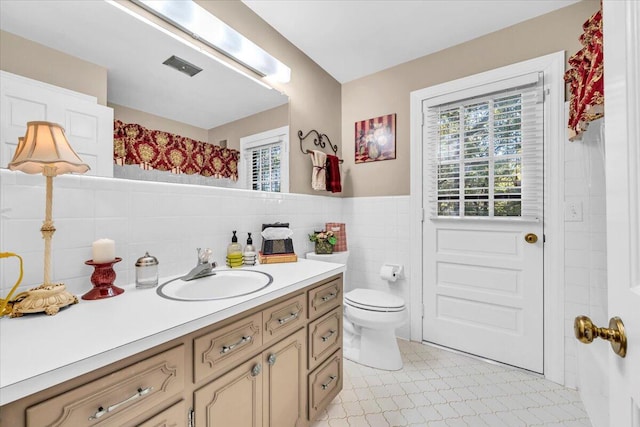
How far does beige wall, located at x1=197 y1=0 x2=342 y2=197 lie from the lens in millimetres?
1729

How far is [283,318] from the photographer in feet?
3.64

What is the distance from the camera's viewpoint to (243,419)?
942 mm

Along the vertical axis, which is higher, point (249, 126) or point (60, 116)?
point (249, 126)

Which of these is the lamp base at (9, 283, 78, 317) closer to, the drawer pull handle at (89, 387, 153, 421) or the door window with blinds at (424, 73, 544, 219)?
the drawer pull handle at (89, 387, 153, 421)

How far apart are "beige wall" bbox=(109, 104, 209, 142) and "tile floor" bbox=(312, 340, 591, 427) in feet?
5.52

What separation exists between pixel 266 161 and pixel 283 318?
110 centimetres

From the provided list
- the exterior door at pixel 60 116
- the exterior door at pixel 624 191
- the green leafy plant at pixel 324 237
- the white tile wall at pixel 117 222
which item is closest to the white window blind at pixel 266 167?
the white tile wall at pixel 117 222

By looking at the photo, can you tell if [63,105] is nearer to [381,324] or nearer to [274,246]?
[274,246]

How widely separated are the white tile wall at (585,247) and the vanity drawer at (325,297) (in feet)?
4.68

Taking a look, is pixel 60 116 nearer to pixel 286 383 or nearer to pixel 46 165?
pixel 46 165

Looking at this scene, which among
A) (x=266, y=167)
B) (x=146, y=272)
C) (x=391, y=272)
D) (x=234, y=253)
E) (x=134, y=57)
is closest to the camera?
(x=146, y=272)

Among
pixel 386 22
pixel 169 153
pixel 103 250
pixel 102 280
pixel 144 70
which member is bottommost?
pixel 102 280

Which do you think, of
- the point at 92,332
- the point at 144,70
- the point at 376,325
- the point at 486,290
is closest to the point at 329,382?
the point at 376,325

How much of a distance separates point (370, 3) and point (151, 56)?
53.8 inches
